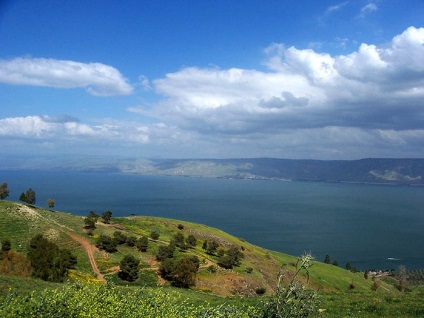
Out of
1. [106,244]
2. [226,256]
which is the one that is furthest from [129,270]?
[226,256]

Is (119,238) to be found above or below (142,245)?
above

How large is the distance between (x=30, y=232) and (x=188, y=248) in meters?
30.3

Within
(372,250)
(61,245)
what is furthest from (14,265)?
(372,250)

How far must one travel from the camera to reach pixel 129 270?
4869 cm

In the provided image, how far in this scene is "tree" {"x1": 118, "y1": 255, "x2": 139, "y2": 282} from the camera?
48.6 meters

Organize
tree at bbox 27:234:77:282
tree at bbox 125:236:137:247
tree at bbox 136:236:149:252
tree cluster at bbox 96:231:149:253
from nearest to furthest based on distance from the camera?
tree at bbox 27:234:77:282
tree cluster at bbox 96:231:149:253
tree at bbox 136:236:149:252
tree at bbox 125:236:137:247

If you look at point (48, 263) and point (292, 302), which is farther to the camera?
point (48, 263)

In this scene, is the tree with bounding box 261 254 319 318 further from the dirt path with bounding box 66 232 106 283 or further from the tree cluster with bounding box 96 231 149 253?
the tree cluster with bounding box 96 231 149 253

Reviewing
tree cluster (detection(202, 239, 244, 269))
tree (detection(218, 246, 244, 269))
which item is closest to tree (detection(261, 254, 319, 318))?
tree (detection(218, 246, 244, 269))

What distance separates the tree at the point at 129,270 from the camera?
48562 mm

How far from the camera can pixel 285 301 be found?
12188mm

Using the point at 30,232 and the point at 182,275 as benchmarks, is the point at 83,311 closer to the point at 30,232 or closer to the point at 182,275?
the point at 182,275

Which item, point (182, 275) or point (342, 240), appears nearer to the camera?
point (182, 275)

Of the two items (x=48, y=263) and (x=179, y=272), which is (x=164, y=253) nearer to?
(x=179, y=272)
